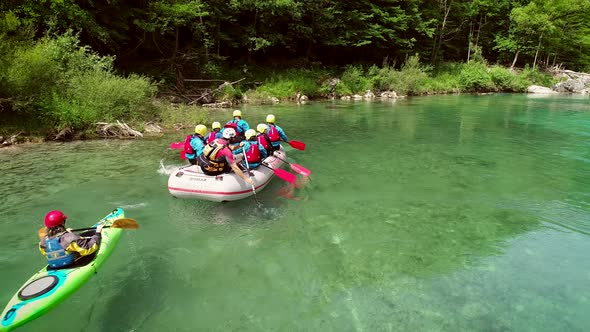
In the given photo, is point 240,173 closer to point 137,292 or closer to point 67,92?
point 137,292

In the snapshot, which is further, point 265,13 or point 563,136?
point 265,13

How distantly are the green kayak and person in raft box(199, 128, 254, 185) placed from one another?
2855 millimetres

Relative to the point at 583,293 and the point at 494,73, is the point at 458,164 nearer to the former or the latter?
the point at 583,293

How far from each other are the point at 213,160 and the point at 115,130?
6.64m

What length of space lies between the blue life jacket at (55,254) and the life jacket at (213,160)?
3.21 m

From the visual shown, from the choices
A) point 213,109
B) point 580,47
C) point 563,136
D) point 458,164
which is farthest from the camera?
point 580,47

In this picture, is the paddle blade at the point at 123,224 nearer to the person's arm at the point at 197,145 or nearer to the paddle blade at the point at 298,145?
the person's arm at the point at 197,145

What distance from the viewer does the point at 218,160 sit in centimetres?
728

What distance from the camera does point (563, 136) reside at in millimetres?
14617

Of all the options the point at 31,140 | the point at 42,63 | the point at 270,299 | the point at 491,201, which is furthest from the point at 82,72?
the point at 491,201

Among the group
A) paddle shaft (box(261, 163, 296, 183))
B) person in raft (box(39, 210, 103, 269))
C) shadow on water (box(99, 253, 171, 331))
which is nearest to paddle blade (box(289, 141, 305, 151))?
paddle shaft (box(261, 163, 296, 183))

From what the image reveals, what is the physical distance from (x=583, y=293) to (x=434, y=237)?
2.08 m

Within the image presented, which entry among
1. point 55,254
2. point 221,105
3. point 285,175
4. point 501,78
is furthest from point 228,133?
point 501,78

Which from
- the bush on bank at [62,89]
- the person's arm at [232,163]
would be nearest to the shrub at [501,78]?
the bush on bank at [62,89]
